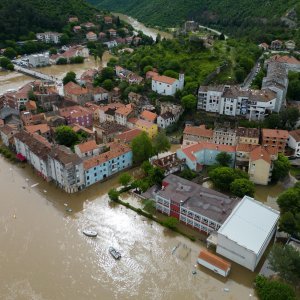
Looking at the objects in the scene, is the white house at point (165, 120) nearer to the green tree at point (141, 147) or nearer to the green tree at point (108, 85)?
the green tree at point (141, 147)

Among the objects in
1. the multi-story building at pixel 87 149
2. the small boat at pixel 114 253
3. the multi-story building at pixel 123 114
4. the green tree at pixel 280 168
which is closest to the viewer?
the small boat at pixel 114 253

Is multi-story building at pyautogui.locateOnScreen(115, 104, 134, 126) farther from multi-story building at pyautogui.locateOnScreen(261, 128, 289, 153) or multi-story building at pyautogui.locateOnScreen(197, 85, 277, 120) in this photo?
multi-story building at pyautogui.locateOnScreen(261, 128, 289, 153)

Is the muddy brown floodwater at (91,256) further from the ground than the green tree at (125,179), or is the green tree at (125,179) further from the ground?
the green tree at (125,179)

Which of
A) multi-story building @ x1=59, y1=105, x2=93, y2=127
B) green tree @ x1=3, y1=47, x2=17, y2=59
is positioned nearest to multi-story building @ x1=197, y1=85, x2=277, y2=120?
multi-story building @ x1=59, y1=105, x2=93, y2=127

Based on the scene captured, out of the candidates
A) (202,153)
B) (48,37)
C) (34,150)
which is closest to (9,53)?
(48,37)

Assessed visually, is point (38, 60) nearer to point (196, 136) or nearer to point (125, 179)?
point (196, 136)

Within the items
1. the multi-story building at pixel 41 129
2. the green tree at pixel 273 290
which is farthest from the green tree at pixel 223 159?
the multi-story building at pixel 41 129
